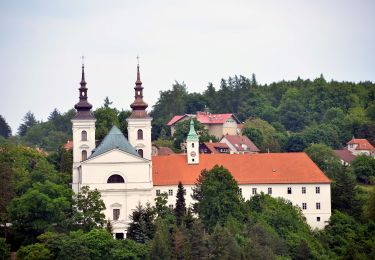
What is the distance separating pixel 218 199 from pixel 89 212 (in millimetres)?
8951

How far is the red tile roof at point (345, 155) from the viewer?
404 feet

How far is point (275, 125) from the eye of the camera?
485 ft

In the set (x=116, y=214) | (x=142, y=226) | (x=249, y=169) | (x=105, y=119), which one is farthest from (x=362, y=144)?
(x=142, y=226)

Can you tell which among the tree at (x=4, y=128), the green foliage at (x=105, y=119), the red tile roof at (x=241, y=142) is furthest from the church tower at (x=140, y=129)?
the tree at (x=4, y=128)

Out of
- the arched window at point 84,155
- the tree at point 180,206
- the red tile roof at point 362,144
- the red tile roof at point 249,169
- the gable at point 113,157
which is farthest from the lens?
the red tile roof at point 362,144

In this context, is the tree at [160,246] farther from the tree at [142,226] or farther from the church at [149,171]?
the church at [149,171]

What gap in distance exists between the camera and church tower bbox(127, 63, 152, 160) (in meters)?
90.6

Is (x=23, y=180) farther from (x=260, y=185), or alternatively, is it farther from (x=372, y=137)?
(x=372, y=137)

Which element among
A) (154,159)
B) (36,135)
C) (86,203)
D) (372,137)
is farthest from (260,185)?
(36,135)

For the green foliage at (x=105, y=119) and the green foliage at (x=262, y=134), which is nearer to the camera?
the green foliage at (x=105, y=119)

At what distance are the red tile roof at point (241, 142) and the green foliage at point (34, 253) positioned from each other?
4495cm

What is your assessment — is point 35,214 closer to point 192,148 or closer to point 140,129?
point 140,129

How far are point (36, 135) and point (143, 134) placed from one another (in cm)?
9184

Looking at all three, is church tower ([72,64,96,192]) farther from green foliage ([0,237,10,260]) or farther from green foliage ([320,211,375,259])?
green foliage ([320,211,375,259])
